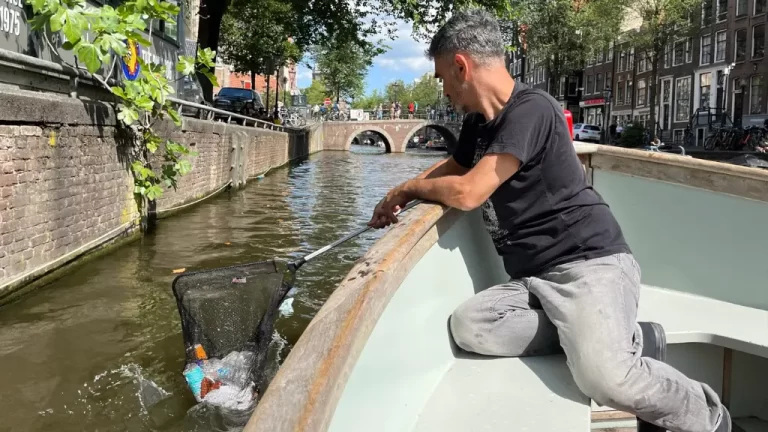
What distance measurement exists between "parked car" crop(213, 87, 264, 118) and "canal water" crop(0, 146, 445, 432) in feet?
49.8

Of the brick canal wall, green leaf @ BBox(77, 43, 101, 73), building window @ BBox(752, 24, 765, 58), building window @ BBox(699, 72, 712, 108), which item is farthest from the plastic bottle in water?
building window @ BBox(699, 72, 712, 108)

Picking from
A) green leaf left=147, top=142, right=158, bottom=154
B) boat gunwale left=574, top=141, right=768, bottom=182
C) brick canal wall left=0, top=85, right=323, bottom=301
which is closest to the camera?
boat gunwale left=574, top=141, right=768, bottom=182

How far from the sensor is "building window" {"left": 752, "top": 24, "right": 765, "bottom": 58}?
98.7 feet

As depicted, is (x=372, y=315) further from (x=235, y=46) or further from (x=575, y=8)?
(x=575, y=8)

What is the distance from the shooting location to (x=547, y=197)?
7.43 feet

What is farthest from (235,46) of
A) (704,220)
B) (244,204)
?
(704,220)

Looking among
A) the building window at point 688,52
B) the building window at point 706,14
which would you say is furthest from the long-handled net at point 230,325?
the building window at point 688,52

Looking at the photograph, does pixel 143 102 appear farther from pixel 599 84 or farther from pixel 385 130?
pixel 599 84

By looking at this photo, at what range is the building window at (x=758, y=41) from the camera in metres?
30.1

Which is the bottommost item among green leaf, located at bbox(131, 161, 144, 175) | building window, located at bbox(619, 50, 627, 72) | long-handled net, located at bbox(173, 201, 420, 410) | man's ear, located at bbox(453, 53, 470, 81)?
long-handled net, located at bbox(173, 201, 420, 410)

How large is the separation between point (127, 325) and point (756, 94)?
31.8 meters

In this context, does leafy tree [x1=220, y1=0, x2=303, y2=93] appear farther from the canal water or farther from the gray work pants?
the gray work pants

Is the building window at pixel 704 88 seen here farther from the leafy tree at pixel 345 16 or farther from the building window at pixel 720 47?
the leafy tree at pixel 345 16

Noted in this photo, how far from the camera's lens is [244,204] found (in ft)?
40.1
